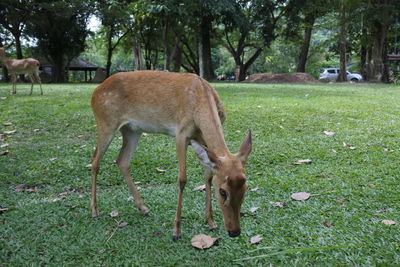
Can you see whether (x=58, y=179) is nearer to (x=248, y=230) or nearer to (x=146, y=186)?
(x=146, y=186)

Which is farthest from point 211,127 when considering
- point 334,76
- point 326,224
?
point 334,76

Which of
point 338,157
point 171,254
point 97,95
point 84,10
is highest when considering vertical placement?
point 84,10

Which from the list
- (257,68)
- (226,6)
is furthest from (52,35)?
(257,68)

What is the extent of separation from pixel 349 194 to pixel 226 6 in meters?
13.8

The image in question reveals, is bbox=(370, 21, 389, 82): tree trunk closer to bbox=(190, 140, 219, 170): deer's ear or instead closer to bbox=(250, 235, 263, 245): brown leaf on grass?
bbox=(250, 235, 263, 245): brown leaf on grass

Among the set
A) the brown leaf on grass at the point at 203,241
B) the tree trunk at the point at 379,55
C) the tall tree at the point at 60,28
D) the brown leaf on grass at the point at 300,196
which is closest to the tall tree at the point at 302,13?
the tree trunk at the point at 379,55

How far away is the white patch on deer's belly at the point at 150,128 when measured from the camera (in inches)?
128

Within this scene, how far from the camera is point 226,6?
617 inches

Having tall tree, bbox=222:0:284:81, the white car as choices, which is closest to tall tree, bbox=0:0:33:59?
tall tree, bbox=222:0:284:81

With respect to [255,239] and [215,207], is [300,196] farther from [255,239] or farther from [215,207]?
[255,239]

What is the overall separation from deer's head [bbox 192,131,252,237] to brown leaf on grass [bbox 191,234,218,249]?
1.04 ft

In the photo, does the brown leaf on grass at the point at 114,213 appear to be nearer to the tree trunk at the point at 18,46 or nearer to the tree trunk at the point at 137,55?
the tree trunk at the point at 137,55

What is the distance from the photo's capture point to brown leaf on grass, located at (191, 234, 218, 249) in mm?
2605

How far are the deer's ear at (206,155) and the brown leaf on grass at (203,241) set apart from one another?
0.59 m
